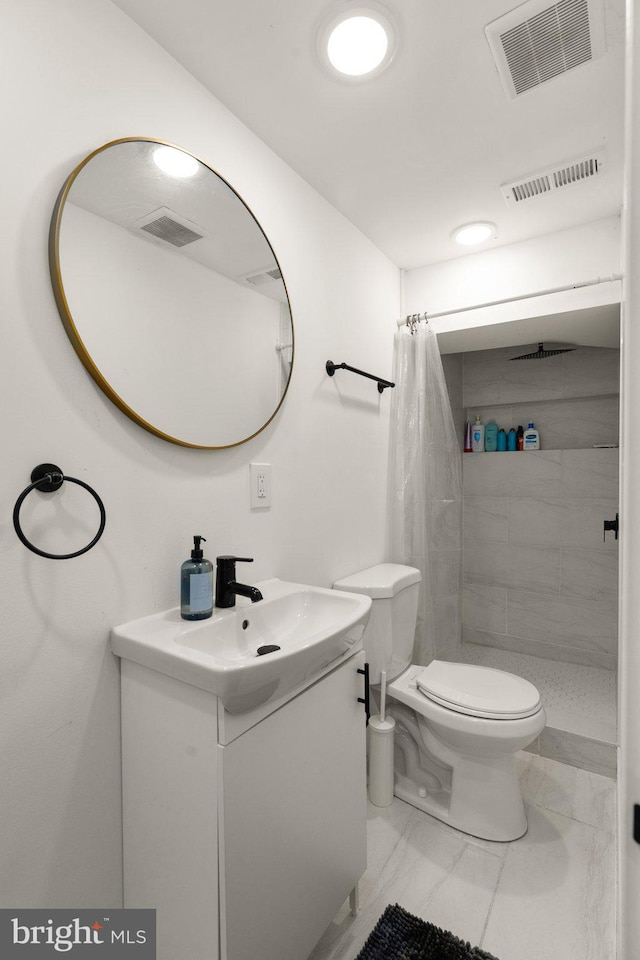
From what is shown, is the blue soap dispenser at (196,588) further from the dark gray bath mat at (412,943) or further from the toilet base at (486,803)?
the toilet base at (486,803)

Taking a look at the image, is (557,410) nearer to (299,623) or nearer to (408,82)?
(408,82)

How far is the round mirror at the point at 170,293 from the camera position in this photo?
0.97m

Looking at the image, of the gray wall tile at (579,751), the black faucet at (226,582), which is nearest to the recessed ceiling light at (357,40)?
the black faucet at (226,582)

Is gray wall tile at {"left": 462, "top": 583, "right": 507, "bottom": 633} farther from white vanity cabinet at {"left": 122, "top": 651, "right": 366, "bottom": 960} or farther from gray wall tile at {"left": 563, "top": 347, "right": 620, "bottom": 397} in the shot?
white vanity cabinet at {"left": 122, "top": 651, "right": 366, "bottom": 960}

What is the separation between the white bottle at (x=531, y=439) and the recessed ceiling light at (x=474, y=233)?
4.10 feet

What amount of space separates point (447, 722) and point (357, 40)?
2022 millimetres

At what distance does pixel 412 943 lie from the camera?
1.21m

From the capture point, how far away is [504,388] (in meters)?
2.96

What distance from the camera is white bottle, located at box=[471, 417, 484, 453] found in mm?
3029

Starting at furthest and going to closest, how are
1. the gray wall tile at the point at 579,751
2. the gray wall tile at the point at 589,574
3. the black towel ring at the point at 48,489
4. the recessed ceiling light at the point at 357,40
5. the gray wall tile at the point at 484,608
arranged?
the gray wall tile at the point at 484,608, the gray wall tile at the point at 589,574, the gray wall tile at the point at 579,751, the recessed ceiling light at the point at 357,40, the black towel ring at the point at 48,489

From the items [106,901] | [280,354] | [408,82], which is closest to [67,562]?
[106,901]

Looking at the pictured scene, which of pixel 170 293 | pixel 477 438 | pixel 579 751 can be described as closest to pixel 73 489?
pixel 170 293

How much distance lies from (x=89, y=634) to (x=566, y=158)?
2.06 m
